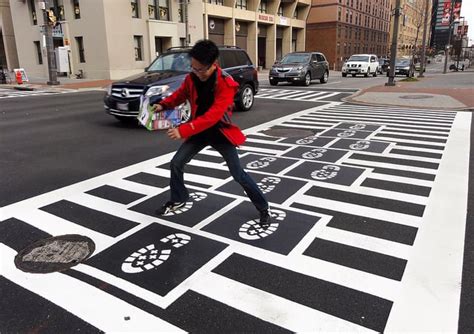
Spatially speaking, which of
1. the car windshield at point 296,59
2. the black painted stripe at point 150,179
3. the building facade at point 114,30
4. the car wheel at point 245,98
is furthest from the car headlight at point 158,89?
the building facade at point 114,30

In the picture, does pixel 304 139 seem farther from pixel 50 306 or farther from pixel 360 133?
pixel 50 306

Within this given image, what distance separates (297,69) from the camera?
73.3 feet

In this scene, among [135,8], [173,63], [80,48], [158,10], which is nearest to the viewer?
[173,63]

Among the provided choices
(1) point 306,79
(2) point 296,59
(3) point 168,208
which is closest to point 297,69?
(1) point 306,79

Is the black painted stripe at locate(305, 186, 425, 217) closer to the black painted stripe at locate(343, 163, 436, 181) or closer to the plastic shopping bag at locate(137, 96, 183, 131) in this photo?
the black painted stripe at locate(343, 163, 436, 181)

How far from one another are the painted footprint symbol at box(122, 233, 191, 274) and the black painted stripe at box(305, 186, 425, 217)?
2000 millimetres

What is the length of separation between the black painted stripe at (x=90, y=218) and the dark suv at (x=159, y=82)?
4.23m

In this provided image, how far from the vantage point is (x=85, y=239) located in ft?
12.7

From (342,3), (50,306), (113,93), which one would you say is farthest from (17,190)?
(342,3)

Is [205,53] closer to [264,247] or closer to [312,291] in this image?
[264,247]

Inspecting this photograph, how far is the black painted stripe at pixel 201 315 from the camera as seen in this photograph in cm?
262

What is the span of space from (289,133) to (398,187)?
391 cm

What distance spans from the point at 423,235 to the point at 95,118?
385 inches

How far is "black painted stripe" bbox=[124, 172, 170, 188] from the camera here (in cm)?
555
